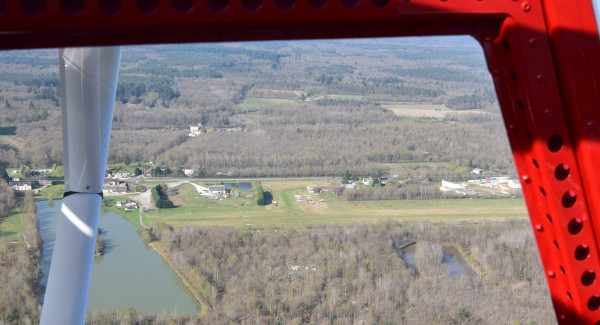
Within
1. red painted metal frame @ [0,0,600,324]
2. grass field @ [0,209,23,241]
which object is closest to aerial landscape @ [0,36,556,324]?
grass field @ [0,209,23,241]

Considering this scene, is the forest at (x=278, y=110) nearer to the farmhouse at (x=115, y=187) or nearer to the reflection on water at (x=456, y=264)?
the farmhouse at (x=115, y=187)

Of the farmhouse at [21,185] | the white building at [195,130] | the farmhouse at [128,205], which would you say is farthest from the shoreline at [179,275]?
the white building at [195,130]

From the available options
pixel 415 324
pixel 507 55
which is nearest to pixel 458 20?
pixel 507 55

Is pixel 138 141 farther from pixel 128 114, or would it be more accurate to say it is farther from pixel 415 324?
pixel 415 324

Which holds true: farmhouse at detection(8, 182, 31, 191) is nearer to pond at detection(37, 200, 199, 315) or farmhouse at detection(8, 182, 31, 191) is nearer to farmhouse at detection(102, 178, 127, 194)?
pond at detection(37, 200, 199, 315)

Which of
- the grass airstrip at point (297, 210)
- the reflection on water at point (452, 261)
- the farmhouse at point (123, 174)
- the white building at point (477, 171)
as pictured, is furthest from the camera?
the white building at point (477, 171)

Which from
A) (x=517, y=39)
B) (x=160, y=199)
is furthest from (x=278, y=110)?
(x=517, y=39)

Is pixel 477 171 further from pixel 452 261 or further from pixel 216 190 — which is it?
pixel 216 190

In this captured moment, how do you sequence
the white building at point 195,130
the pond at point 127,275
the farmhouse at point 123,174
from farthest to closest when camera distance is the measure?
the white building at point 195,130
the farmhouse at point 123,174
the pond at point 127,275
